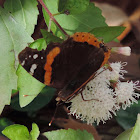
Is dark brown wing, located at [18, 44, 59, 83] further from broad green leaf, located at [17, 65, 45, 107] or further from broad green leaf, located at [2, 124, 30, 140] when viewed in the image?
broad green leaf, located at [2, 124, 30, 140]

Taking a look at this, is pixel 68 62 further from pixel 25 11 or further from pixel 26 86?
pixel 25 11

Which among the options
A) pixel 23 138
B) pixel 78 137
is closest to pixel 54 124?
pixel 78 137

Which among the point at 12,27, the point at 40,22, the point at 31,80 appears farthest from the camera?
the point at 40,22

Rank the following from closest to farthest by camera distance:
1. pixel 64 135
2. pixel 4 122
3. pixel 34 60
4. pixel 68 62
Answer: pixel 34 60 → pixel 68 62 → pixel 64 135 → pixel 4 122

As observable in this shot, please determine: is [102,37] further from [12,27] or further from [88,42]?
[12,27]

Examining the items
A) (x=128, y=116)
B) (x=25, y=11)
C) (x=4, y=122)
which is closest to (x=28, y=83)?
(x=25, y=11)

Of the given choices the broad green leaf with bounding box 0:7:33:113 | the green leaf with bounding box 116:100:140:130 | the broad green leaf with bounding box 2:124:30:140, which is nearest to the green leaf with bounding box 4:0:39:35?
the broad green leaf with bounding box 0:7:33:113
